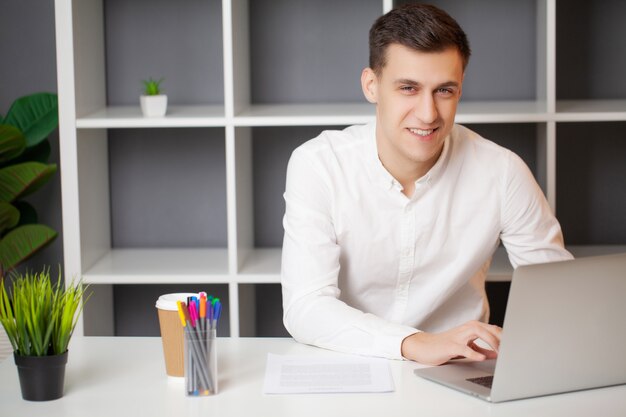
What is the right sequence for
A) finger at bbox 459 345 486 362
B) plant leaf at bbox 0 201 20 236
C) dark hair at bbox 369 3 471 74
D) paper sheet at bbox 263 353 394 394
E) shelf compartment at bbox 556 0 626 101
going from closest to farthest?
paper sheet at bbox 263 353 394 394 → finger at bbox 459 345 486 362 → dark hair at bbox 369 3 471 74 → plant leaf at bbox 0 201 20 236 → shelf compartment at bbox 556 0 626 101

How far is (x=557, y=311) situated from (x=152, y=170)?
211 cm

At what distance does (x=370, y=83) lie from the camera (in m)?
2.32

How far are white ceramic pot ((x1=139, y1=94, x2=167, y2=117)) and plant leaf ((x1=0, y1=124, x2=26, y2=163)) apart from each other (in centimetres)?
42

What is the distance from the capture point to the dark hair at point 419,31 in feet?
6.89

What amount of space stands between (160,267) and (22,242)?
18.6 inches

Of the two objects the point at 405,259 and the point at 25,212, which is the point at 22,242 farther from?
the point at 405,259

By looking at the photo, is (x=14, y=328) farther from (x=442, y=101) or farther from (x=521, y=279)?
(x=442, y=101)

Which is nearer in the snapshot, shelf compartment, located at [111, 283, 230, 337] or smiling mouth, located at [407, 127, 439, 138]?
smiling mouth, located at [407, 127, 439, 138]

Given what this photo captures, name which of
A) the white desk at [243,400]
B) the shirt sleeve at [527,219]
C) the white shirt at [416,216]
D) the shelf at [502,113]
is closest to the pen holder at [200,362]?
the white desk at [243,400]

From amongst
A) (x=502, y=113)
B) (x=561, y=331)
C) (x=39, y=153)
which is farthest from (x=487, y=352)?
(x=39, y=153)

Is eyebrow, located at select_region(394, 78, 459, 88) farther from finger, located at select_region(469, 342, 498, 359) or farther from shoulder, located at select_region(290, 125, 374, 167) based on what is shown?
finger, located at select_region(469, 342, 498, 359)

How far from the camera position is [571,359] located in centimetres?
157

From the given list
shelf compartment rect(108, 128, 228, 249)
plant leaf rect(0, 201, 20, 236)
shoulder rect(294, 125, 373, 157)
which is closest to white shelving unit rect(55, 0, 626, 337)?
shelf compartment rect(108, 128, 228, 249)

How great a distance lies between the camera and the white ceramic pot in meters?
2.95
